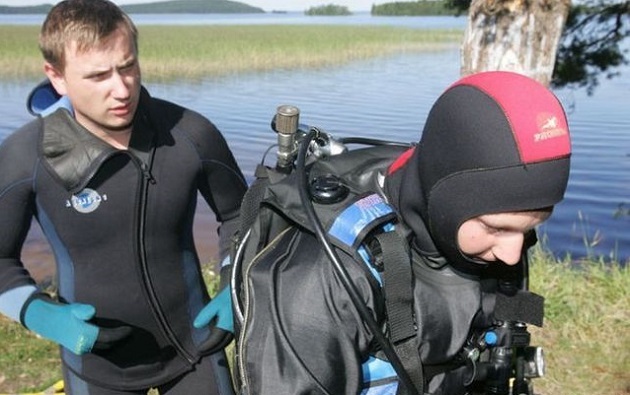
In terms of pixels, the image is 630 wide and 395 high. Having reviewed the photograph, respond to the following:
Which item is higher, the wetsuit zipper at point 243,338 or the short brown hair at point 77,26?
the short brown hair at point 77,26

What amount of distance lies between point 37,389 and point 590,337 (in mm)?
3531

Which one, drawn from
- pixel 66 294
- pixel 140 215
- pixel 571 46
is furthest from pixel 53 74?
pixel 571 46

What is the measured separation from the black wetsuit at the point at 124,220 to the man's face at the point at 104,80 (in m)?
0.11

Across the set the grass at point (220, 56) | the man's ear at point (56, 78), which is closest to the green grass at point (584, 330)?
the man's ear at point (56, 78)

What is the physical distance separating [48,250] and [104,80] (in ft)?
21.0

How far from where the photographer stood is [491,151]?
5.59 feet

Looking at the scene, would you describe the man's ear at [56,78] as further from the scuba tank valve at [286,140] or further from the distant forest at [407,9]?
the distant forest at [407,9]

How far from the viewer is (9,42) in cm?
3219

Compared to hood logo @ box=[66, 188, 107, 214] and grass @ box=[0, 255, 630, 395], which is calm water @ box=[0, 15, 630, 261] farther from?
hood logo @ box=[66, 188, 107, 214]

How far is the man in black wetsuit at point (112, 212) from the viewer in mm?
2430

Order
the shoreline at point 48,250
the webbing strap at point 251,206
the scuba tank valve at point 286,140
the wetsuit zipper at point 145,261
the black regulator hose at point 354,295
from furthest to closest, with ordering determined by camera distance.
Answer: the shoreline at point 48,250 → the wetsuit zipper at point 145,261 → the scuba tank valve at point 286,140 → the webbing strap at point 251,206 → the black regulator hose at point 354,295

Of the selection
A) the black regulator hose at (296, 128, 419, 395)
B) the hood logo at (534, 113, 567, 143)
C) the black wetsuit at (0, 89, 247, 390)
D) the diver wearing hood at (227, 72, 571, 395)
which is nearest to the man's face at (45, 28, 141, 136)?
the black wetsuit at (0, 89, 247, 390)

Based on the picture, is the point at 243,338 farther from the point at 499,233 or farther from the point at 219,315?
the point at 219,315

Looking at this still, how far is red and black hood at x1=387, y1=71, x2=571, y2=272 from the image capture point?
1.69 m
